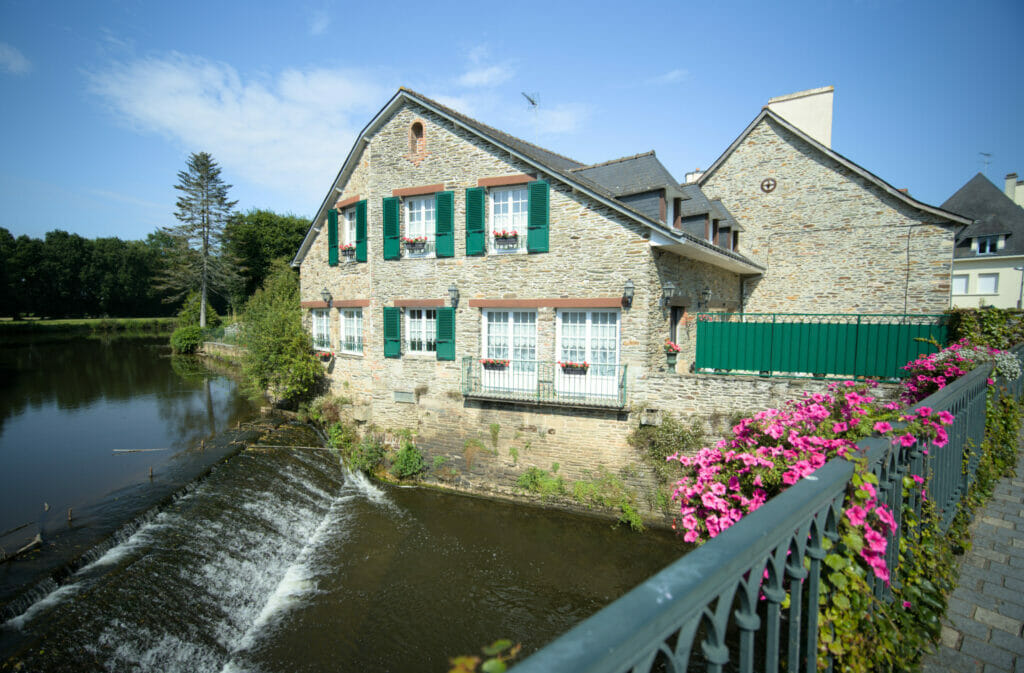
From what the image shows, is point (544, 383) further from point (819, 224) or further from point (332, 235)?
point (819, 224)

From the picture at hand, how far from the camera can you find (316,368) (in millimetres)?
16359

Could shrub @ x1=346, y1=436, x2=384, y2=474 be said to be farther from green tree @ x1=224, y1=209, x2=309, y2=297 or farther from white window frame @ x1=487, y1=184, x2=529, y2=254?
green tree @ x1=224, y1=209, x2=309, y2=297

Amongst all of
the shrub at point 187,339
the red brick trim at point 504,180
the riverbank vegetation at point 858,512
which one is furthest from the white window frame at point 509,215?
the shrub at point 187,339

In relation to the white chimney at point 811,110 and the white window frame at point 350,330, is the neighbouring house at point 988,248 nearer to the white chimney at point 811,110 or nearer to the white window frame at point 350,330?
the white chimney at point 811,110

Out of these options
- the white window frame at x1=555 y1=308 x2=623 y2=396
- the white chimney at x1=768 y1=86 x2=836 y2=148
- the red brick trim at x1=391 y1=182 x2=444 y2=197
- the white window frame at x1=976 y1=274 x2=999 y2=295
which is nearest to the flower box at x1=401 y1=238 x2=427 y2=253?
the red brick trim at x1=391 y1=182 x2=444 y2=197

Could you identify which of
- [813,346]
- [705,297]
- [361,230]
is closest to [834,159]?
[705,297]

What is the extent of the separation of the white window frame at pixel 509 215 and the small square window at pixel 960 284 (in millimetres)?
30753

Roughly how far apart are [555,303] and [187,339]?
38.8 meters

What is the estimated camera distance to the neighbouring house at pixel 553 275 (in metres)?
10.7

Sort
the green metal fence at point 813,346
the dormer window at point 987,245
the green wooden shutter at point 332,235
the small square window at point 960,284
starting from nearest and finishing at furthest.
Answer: the green metal fence at point 813,346, the green wooden shutter at point 332,235, the dormer window at point 987,245, the small square window at point 960,284

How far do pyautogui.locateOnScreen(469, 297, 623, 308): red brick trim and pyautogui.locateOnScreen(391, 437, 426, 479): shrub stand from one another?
4128mm

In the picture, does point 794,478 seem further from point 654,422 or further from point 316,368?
point 316,368

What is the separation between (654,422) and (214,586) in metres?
8.41

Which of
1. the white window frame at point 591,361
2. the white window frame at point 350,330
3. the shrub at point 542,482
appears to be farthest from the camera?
the white window frame at point 350,330
